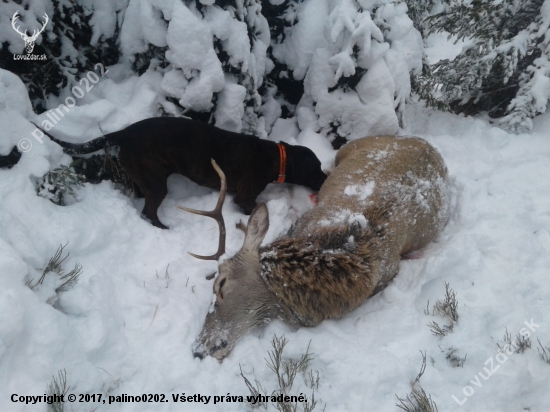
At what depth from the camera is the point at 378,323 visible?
3074 mm

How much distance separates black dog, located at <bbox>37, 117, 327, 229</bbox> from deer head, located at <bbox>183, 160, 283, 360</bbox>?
3.64 feet

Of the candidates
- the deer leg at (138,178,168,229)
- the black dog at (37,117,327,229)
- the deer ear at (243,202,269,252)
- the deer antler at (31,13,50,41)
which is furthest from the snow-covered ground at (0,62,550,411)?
the deer antler at (31,13,50,41)

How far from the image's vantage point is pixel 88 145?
3.78m

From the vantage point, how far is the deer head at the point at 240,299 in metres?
2.87

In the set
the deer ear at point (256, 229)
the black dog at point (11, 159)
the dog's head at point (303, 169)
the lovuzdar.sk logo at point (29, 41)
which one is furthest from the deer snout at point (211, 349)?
the lovuzdar.sk logo at point (29, 41)

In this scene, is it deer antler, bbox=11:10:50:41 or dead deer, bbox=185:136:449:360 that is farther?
deer antler, bbox=11:10:50:41

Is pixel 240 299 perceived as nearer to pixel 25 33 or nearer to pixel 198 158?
pixel 198 158

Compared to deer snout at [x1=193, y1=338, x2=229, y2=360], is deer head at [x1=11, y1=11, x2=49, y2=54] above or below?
above

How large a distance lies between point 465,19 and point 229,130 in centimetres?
362

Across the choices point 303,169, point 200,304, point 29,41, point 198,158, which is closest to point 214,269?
point 200,304

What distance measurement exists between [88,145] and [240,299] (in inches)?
90.6

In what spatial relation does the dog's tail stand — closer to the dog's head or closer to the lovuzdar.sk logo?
the lovuzdar.sk logo

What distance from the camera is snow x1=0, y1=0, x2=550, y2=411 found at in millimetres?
2428

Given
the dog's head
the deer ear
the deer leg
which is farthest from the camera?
the dog's head
